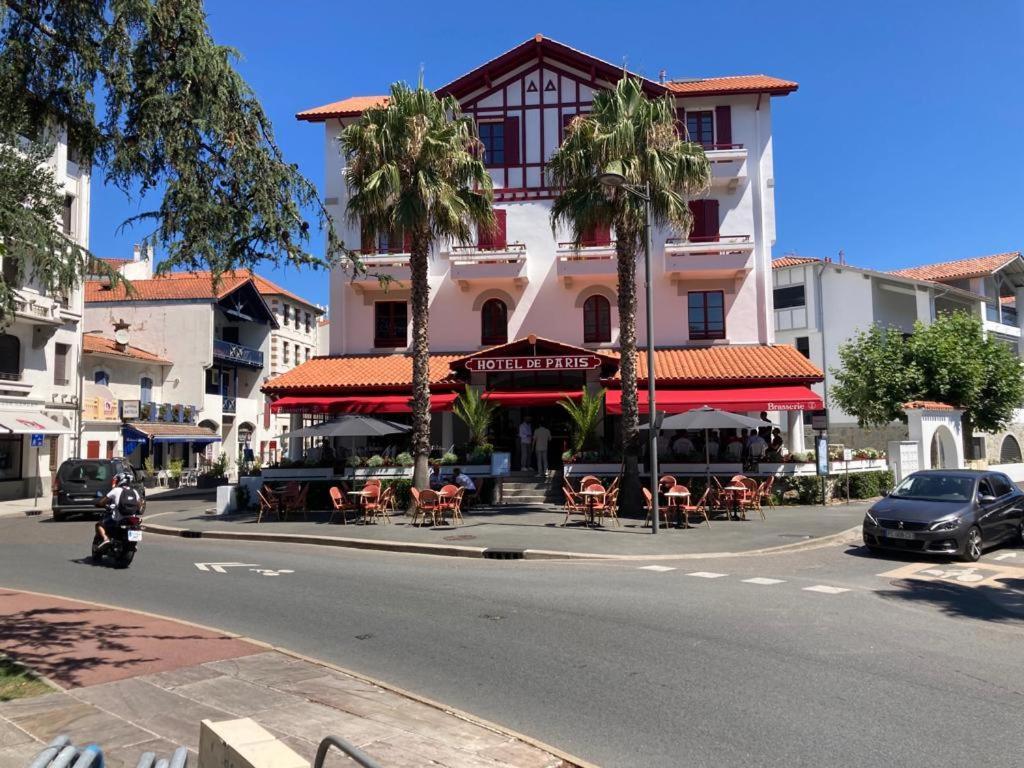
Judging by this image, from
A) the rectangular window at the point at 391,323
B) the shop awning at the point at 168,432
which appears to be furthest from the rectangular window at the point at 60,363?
the rectangular window at the point at 391,323

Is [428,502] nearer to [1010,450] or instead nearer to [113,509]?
[113,509]

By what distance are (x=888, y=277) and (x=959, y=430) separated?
15258mm

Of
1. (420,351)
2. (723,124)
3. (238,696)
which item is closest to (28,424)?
(420,351)

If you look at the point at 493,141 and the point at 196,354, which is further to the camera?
the point at 196,354

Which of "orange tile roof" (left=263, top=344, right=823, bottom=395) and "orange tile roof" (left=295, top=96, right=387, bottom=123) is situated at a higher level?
"orange tile roof" (left=295, top=96, right=387, bottom=123)

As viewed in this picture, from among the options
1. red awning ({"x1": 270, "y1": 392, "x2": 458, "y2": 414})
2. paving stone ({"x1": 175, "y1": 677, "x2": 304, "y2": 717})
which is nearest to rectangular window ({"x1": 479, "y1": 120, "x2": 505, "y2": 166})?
red awning ({"x1": 270, "y1": 392, "x2": 458, "y2": 414})

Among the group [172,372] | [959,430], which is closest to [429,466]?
[959,430]

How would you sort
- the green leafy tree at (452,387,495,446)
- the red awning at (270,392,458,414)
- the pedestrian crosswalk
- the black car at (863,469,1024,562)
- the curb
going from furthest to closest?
the red awning at (270,392,458,414)
the green leafy tree at (452,387,495,446)
the curb
the black car at (863,469,1024,562)
the pedestrian crosswalk

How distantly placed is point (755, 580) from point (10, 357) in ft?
100

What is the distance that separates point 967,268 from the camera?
147 feet

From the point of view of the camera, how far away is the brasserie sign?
24891 millimetres

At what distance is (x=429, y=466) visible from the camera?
71.8 feet

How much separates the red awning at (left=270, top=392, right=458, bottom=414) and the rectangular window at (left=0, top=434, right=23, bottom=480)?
1288 cm

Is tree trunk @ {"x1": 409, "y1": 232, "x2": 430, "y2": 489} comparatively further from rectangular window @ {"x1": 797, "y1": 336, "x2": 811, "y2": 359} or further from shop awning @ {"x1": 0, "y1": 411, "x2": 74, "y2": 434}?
rectangular window @ {"x1": 797, "y1": 336, "x2": 811, "y2": 359}
